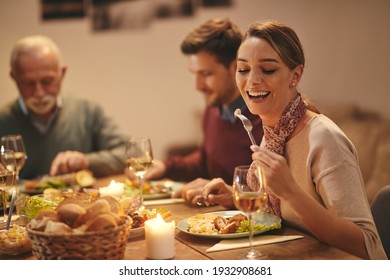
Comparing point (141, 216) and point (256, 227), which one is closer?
point (256, 227)

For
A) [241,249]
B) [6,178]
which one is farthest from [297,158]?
[6,178]

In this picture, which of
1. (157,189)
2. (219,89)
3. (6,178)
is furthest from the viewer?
(219,89)

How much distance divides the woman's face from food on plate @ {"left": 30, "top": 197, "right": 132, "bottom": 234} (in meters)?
0.57

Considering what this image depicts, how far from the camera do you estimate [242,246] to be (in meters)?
1.37

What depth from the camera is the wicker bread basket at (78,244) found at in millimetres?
1194

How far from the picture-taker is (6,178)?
164cm

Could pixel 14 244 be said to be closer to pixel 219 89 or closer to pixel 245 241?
pixel 245 241

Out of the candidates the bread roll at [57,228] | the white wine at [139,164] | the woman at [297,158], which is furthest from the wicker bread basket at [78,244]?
the white wine at [139,164]

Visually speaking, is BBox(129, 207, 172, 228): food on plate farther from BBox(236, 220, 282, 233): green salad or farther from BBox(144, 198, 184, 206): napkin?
BBox(144, 198, 184, 206): napkin

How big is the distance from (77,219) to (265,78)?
675 mm
